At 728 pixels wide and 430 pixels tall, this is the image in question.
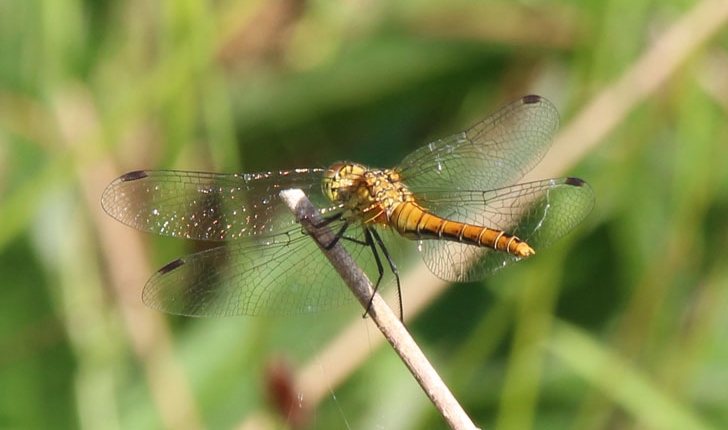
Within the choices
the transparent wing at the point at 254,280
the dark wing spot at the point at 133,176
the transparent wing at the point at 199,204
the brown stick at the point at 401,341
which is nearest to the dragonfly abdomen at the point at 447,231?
the transparent wing at the point at 254,280

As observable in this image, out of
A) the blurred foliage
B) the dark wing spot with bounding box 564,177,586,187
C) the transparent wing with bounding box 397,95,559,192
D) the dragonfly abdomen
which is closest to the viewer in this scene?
the dragonfly abdomen

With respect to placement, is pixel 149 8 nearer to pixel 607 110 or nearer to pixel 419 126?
pixel 419 126

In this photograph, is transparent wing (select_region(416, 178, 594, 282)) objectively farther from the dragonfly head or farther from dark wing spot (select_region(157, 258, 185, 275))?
dark wing spot (select_region(157, 258, 185, 275))

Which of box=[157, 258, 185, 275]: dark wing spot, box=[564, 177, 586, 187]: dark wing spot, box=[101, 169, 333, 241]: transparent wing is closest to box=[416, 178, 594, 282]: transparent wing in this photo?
box=[564, 177, 586, 187]: dark wing spot

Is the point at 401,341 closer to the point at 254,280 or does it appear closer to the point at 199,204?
the point at 254,280

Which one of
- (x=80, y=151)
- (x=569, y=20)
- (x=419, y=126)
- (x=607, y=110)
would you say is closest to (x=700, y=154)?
(x=607, y=110)

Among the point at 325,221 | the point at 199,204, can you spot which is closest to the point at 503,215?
the point at 325,221
